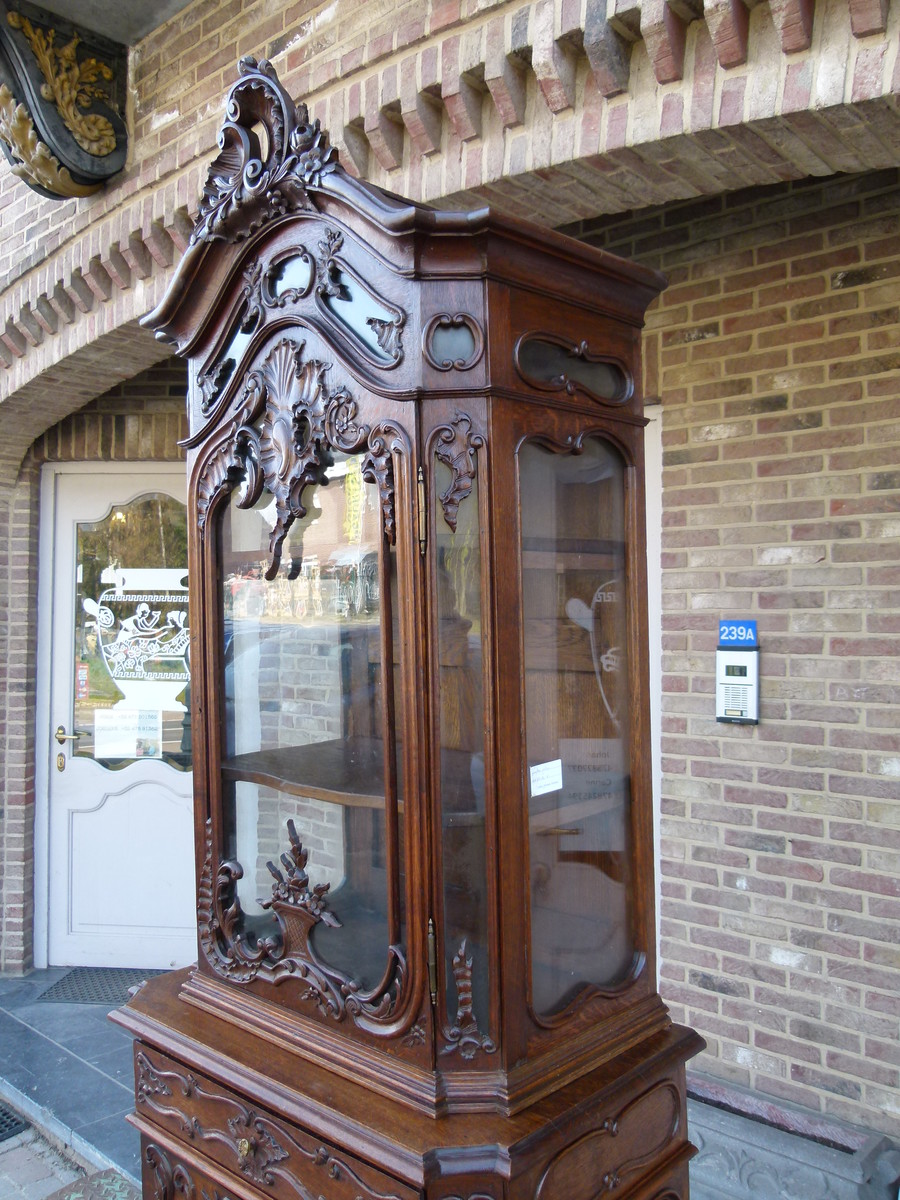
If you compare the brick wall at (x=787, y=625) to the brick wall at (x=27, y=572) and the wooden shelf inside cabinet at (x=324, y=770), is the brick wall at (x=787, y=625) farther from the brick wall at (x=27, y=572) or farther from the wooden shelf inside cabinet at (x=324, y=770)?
the brick wall at (x=27, y=572)

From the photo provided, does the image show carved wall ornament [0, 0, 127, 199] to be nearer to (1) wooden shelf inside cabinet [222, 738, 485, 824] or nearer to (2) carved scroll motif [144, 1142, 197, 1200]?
(1) wooden shelf inside cabinet [222, 738, 485, 824]

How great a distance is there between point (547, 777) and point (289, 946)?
608 mm

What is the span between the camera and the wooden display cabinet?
1.46m

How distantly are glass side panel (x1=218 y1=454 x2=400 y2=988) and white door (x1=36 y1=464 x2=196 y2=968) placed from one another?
305 cm

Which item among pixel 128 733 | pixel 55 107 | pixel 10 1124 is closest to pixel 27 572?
pixel 128 733

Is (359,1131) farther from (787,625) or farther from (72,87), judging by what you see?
(72,87)

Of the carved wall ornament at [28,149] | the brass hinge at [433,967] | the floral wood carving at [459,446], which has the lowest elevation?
the brass hinge at [433,967]

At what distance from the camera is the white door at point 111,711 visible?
15.8 feet

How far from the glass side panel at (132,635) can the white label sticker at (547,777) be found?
3.55 metres

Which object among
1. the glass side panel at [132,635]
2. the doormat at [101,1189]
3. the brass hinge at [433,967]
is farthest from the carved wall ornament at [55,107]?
the doormat at [101,1189]

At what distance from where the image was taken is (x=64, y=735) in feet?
16.0

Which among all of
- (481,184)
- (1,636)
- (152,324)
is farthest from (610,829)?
(1,636)

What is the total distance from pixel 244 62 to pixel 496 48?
918 mm

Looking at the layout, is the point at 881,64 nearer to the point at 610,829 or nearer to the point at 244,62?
the point at 244,62
